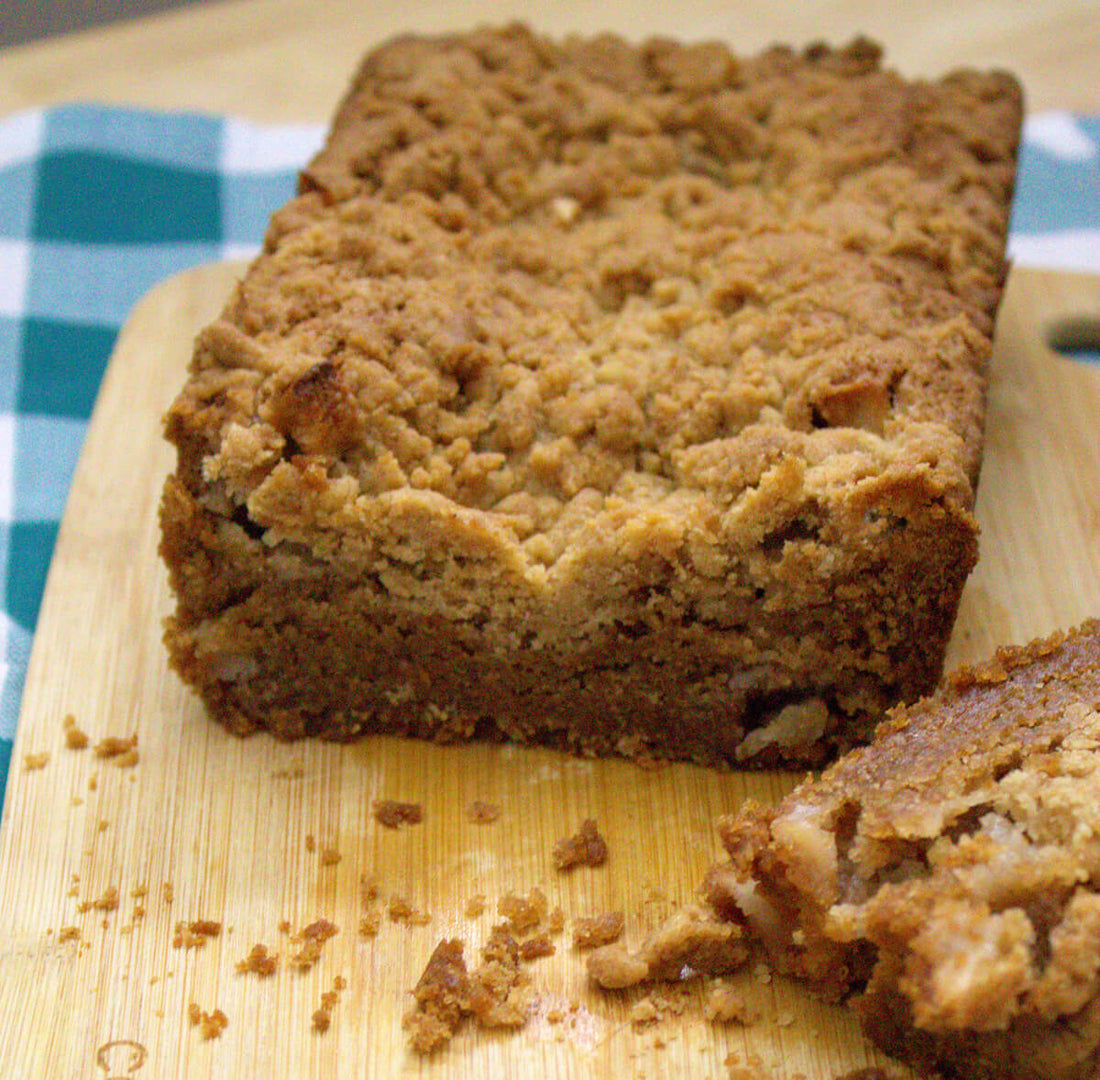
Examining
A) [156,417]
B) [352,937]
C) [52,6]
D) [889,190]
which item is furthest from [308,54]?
[352,937]

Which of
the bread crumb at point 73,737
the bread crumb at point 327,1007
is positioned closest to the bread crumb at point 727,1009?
the bread crumb at point 327,1007

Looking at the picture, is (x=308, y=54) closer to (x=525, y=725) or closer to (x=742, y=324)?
(x=742, y=324)

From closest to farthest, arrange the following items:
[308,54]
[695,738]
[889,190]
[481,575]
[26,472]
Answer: [481,575], [695,738], [889,190], [26,472], [308,54]

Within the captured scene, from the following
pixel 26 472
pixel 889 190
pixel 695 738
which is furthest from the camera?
pixel 26 472

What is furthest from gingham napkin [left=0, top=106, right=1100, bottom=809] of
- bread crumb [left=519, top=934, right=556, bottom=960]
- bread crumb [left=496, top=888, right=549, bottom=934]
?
bread crumb [left=519, top=934, right=556, bottom=960]

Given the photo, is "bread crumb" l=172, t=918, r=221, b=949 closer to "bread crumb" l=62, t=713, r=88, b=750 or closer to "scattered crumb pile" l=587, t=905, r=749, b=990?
"bread crumb" l=62, t=713, r=88, b=750

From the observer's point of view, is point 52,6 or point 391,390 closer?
point 391,390
